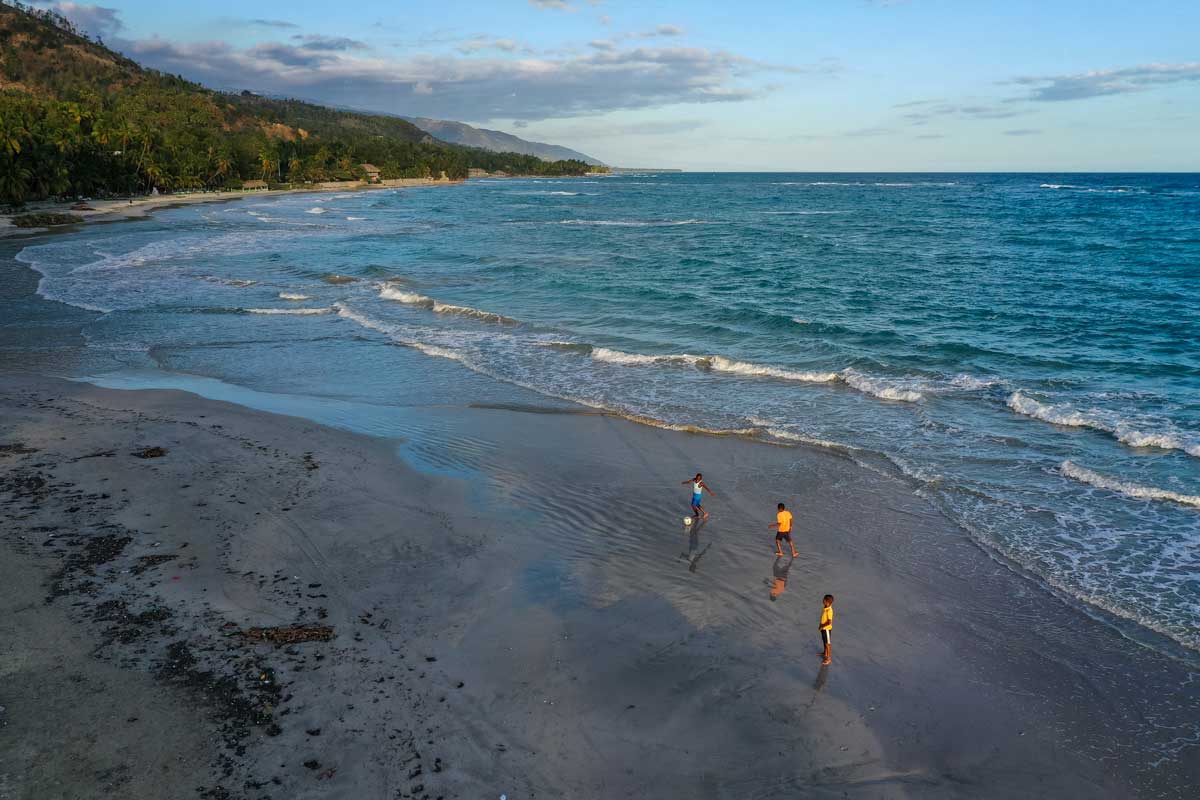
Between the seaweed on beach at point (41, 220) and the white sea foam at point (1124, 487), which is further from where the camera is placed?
the seaweed on beach at point (41, 220)

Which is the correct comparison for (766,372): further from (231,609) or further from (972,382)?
(231,609)

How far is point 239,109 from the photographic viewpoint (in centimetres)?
18938

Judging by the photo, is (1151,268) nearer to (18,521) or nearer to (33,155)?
(18,521)

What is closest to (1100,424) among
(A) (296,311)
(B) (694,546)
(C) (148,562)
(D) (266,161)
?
(B) (694,546)

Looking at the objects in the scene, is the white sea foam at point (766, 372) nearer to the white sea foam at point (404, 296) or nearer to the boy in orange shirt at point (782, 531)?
the boy in orange shirt at point (782, 531)

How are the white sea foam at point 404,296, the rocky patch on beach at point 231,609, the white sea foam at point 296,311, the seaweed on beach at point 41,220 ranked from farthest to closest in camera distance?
the seaweed on beach at point 41,220 → the white sea foam at point 404,296 → the white sea foam at point 296,311 → the rocky patch on beach at point 231,609

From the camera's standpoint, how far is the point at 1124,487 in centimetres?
1450

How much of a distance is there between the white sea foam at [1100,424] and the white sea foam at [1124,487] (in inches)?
97.4

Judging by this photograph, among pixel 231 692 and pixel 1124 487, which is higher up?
pixel 1124 487

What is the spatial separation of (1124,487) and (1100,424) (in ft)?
12.8

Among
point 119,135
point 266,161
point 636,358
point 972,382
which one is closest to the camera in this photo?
point 972,382

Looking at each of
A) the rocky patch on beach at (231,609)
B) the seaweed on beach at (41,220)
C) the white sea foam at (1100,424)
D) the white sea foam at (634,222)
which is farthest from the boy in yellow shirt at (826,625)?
the seaweed on beach at (41,220)

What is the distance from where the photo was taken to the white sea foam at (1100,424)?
16.4 meters

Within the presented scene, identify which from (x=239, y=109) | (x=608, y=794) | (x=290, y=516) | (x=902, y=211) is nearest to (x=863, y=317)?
(x=290, y=516)
